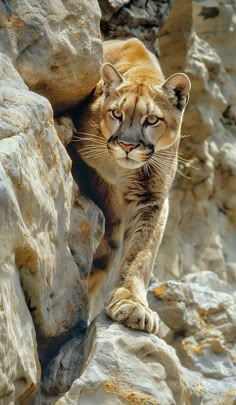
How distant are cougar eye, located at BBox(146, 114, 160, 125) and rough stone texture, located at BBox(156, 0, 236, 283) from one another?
10.2 feet

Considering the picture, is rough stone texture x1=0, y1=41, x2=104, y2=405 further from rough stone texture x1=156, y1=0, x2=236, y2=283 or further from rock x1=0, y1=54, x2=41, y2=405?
rough stone texture x1=156, y1=0, x2=236, y2=283

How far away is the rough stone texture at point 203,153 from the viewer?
27.2 feet

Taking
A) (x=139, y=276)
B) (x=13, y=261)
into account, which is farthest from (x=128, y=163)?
(x=13, y=261)

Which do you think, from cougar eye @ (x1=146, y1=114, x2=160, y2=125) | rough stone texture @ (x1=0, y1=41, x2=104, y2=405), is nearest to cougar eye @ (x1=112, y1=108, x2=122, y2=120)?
cougar eye @ (x1=146, y1=114, x2=160, y2=125)

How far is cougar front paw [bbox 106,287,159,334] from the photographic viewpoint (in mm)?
4219

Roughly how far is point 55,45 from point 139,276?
1349 mm

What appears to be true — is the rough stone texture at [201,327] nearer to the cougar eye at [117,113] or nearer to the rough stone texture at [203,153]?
the cougar eye at [117,113]

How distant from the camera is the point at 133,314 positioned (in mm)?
4250

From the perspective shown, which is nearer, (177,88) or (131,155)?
(131,155)

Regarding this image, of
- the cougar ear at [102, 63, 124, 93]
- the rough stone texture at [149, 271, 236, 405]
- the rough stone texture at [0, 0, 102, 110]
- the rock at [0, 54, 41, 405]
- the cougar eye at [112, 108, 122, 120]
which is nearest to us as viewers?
the rock at [0, 54, 41, 405]

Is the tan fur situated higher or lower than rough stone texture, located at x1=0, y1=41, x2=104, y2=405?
lower

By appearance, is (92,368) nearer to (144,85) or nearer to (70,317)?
(70,317)

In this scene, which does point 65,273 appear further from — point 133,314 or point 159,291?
point 159,291

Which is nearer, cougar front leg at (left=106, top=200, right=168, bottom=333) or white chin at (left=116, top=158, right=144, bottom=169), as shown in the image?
cougar front leg at (left=106, top=200, right=168, bottom=333)
